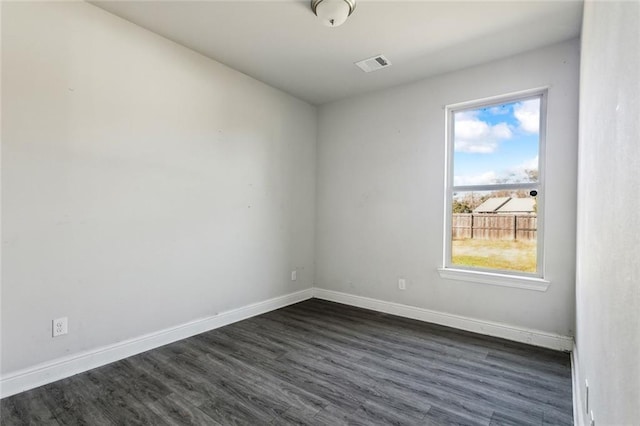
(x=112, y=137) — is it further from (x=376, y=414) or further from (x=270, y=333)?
(x=376, y=414)

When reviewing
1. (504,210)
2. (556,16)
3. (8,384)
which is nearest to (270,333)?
(8,384)

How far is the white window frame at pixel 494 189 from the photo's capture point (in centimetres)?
288

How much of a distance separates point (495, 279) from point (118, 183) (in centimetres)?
356

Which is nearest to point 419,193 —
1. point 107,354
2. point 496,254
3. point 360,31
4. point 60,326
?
point 496,254

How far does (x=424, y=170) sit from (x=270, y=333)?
244cm

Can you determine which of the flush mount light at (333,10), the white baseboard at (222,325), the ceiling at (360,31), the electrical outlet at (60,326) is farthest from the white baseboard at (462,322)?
the flush mount light at (333,10)

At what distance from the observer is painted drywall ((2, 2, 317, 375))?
6.79ft

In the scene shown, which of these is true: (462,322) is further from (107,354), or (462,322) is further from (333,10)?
(107,354)

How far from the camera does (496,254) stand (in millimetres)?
3152

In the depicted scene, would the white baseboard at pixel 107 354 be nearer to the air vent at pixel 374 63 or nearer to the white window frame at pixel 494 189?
the white window frame at pixel 494 189

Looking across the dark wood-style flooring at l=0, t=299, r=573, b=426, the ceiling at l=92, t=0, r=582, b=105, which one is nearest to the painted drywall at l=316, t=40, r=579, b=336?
the ceiling at l=92, t=0, r=582, b=105

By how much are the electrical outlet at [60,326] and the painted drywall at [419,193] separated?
2.88 m

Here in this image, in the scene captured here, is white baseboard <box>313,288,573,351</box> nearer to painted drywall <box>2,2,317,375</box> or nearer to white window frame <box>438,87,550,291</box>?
white window frame <box>438,87,550,291</box>

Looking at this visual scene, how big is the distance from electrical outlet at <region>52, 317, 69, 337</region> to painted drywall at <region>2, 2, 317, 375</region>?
31mm
